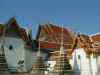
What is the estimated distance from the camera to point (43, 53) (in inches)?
1109

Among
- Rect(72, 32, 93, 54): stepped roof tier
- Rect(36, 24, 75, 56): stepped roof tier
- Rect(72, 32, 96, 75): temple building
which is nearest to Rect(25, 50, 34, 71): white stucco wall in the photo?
Rect(36, 24, 75, 56): stepped roof tier

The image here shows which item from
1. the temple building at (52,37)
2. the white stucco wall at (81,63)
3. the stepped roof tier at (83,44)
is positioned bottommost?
the white stucco wall at (81,63)

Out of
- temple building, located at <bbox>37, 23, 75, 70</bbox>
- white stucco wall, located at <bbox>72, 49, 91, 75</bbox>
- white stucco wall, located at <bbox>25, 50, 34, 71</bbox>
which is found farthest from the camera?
temple building, located at <bbox>37, 23, 75, 70</bbox>

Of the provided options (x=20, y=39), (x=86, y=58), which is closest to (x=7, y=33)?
Result: (x=20, y=39)

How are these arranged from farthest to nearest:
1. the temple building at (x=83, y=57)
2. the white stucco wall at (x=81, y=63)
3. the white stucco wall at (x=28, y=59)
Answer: the white stucco wall at (x=28, y=59) < the white stucco wall at (x=81, y=63) < the temple building at (x=83, y=57)

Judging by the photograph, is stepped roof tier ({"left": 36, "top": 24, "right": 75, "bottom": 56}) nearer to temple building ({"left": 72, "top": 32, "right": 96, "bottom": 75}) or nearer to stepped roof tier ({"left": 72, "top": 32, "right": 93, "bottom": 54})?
stepped roof tier ({"left": 72, "top": 32, "right": 93, "bottom": 54})

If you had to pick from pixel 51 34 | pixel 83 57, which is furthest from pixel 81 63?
pixel 51 34

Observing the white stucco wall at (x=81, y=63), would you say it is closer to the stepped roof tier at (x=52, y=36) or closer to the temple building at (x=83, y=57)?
the temple building at (x=83, y=57)

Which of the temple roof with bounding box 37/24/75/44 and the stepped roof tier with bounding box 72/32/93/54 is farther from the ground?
the temple roof with bounding box 37/24/75/44

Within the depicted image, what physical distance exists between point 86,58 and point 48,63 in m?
7.63

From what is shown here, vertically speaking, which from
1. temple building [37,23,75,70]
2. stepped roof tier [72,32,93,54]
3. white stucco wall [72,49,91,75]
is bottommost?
white stucco wall [72,49,91,75]

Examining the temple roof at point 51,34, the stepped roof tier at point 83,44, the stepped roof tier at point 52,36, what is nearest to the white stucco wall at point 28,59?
the stepped roof tier at point 52,36

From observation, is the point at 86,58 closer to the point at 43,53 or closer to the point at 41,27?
the point at 43,53

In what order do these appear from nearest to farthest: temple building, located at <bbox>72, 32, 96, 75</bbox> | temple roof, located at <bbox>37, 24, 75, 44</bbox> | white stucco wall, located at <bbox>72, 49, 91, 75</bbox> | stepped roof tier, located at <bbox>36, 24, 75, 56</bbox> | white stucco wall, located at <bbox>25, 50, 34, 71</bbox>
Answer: temple building, located at <bbox>72, 32, 96, 75</bbox>
white stucco wall, located at <bbox>72, 49, 91, 75</bbox>
white stucco wall, located at <bbox>25, 50, 34, 71</bbox>
stepped roof tier, located at <bbox>36, 24, 75, 56</bbox>
temple roof, located at <bbox>37, 24, 75, 44</bbox>
